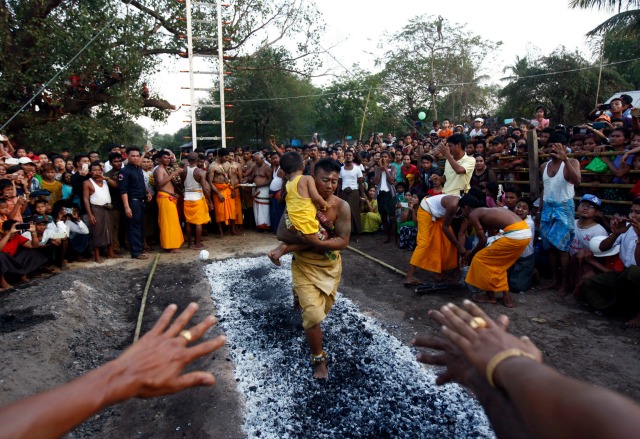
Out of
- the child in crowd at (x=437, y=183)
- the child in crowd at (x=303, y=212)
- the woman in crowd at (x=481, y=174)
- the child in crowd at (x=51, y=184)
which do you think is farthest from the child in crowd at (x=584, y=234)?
the child in crowd at (x=51, y=184)

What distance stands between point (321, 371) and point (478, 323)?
262cm

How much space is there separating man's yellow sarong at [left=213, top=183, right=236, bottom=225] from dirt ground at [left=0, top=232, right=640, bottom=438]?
86.9 inches

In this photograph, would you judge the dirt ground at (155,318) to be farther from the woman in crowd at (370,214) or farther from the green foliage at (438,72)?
the green foliage at (438,72)

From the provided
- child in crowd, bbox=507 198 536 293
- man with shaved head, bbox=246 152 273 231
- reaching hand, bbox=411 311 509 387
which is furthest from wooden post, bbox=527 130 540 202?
reaching hand, bbox=411 311 509 387

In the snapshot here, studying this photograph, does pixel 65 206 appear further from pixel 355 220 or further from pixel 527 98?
pixel 527 98

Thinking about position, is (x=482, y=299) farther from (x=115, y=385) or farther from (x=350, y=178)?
(x=115, y=385)

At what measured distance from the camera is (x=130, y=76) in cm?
1182

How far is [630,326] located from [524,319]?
3.51 feet

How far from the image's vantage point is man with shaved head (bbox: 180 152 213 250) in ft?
29.2

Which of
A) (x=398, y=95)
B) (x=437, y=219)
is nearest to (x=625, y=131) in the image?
(x=437, y=219)

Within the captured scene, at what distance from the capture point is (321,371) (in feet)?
12.7

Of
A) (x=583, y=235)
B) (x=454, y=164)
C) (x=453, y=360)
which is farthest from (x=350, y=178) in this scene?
(x=453, y=360)

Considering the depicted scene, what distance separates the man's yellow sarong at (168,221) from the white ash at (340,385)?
3711 mm

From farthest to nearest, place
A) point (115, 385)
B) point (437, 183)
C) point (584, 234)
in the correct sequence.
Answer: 1. point (437, 183)
2. point (584, 234)
3. point (115, 385)
